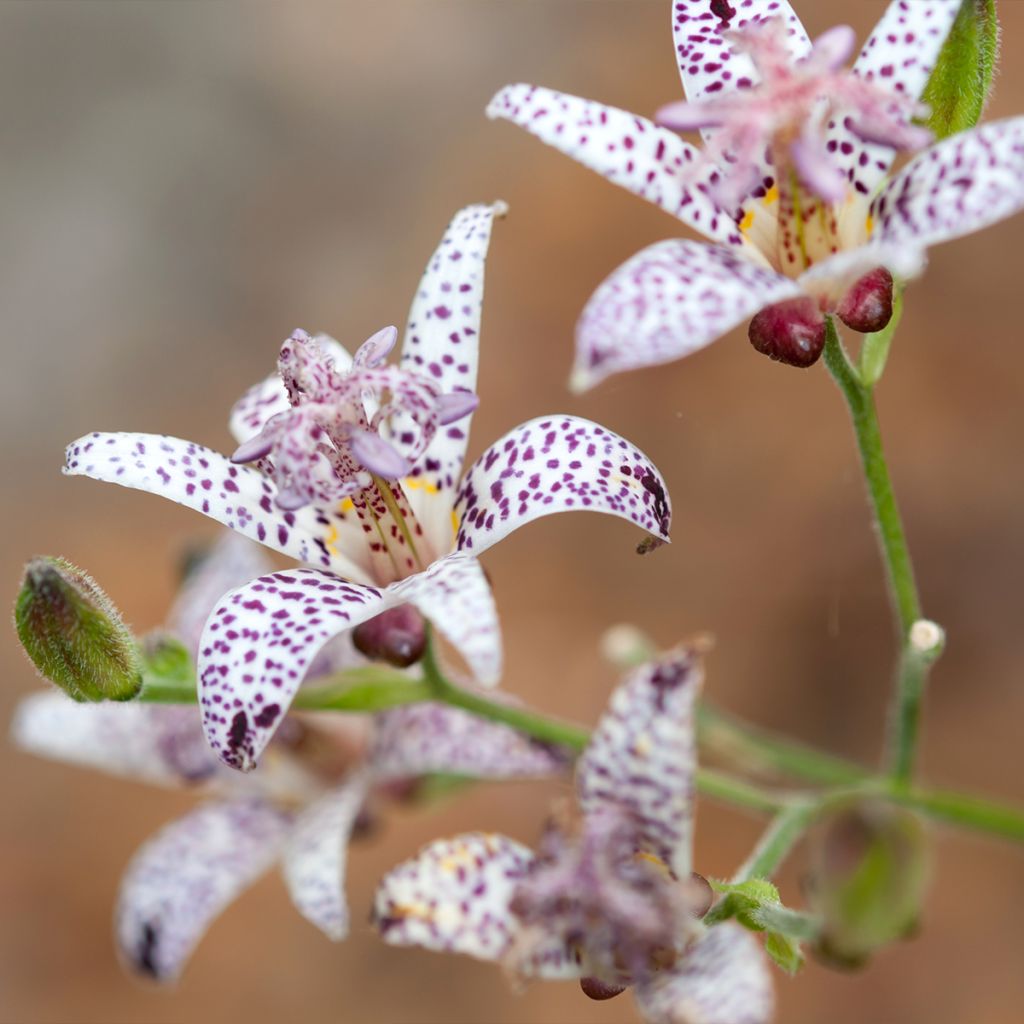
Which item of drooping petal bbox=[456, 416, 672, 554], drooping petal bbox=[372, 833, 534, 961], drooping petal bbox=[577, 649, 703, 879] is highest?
drooping petal bbox=[456, 416, 672, 554]

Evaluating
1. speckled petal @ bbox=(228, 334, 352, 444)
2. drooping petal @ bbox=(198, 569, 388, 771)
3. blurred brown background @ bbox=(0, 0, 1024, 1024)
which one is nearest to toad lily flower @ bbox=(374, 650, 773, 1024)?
drooping petal @ bbox=(198, 569, 388, 771)

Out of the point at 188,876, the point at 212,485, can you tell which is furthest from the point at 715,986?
the point at 188,876

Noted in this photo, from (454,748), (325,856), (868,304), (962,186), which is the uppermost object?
(962,186)

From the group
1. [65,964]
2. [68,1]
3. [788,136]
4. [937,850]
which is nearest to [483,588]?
[788,136]

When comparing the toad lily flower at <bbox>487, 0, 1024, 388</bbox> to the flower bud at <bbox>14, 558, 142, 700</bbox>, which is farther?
the flower bud at <bbox>14, 558, 142, 700</bbox>

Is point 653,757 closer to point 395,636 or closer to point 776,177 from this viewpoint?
point 395,636

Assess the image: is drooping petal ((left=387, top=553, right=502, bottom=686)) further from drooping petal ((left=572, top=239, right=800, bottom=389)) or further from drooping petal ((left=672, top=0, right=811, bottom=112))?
drooping petal ((left=672, top=0, right=811, bottom=112))

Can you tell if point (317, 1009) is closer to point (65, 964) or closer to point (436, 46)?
point (65, 964)
